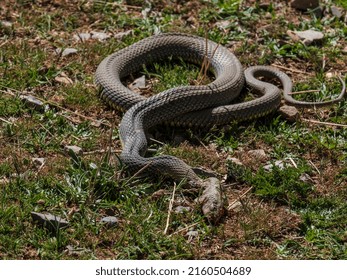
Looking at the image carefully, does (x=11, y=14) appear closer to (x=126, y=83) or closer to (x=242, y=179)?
(x=126, y=83)

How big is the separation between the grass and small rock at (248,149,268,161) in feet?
0.19

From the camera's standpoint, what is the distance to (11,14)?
45.0 feet

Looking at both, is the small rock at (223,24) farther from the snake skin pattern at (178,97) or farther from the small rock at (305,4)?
the small rock at (305,4)

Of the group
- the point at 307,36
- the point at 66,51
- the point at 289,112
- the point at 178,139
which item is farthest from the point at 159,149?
the point at 307,36

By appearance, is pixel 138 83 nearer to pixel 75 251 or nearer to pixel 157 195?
pixel 157 195

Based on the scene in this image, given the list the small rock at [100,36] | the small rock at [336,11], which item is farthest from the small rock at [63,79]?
the small rock at [336,11]

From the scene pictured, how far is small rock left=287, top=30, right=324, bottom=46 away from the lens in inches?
525

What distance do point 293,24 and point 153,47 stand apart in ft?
8.37

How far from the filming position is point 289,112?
11.6 meters

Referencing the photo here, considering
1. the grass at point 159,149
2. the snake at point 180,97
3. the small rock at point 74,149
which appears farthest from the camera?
the small rock at point 74,149

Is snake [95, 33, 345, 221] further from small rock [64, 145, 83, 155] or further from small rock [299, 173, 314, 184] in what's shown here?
small rock [299, 173, 314, 184]

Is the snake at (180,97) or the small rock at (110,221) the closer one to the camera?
the small rock at (110,221)

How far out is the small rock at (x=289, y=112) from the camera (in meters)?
11.6

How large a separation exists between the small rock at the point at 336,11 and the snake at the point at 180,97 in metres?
2.14
